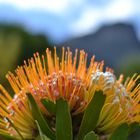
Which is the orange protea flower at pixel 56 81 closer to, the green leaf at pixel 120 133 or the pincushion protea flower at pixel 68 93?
the pincushion protea flower at pixel 68 93

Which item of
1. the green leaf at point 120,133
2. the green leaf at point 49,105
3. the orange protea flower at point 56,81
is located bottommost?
the green leaf at point 120,133

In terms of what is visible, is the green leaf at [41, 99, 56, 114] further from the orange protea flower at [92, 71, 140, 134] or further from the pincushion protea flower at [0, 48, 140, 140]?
the orange protea flower at [92, 71, 140, 134]

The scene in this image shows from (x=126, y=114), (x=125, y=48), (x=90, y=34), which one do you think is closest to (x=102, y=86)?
(x=126, y=114)

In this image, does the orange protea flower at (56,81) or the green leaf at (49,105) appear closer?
the green leaf at (49,105)

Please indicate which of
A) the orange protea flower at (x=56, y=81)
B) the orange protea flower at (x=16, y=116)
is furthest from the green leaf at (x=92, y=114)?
the orange protea flower at (x=16, y=116)

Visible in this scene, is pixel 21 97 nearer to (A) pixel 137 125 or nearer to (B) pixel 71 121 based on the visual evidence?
(B) pixel 71 121

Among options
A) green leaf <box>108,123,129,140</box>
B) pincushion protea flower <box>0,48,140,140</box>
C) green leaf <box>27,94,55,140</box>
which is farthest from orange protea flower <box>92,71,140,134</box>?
green leaf <box>27,94,55,140</box>

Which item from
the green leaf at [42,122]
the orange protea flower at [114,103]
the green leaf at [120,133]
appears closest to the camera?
the green leaf at [120,133]

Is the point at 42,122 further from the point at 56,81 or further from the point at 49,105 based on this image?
the point at 56,81

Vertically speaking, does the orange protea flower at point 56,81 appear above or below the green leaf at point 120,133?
above
